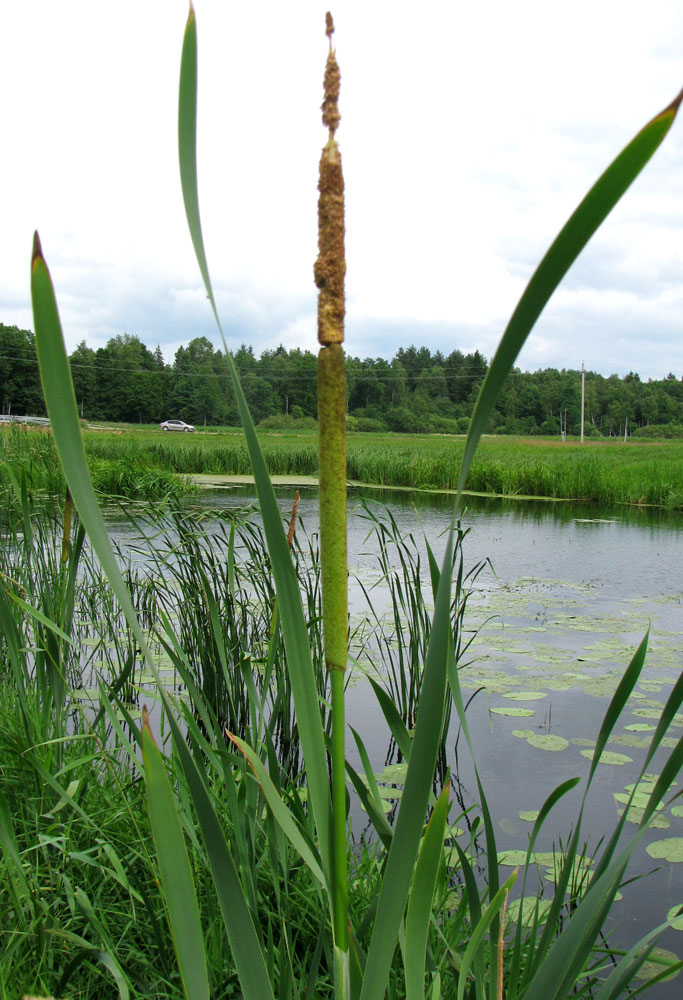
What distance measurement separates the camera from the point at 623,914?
6.66ft

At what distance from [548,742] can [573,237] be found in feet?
9.49

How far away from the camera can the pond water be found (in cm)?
236

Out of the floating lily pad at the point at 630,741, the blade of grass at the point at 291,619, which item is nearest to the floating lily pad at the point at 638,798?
the floating lily pad at the point at 630,741

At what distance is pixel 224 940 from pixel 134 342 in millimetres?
60229

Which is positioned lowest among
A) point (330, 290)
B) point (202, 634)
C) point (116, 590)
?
point (202, 634)

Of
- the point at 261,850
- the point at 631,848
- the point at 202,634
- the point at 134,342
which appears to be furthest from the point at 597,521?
the point at 134,342

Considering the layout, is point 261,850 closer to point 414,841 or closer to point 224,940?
point 224,940

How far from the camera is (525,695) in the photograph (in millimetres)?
3348

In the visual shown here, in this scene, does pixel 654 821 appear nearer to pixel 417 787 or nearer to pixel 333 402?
pixel 417 787

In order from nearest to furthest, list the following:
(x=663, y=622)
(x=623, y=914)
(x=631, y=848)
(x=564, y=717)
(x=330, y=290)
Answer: (x=330, y=290)
(x=631, y=848)
(x=623, y=914)
(x=564, y=717)
(x=663, y=622)

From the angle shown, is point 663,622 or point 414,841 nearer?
point 414,841

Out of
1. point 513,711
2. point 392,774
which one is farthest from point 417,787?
point 513,711

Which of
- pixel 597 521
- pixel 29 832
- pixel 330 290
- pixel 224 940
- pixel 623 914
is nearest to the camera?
pixel 330 290

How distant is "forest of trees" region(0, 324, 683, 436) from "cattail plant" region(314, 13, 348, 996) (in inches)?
1475
